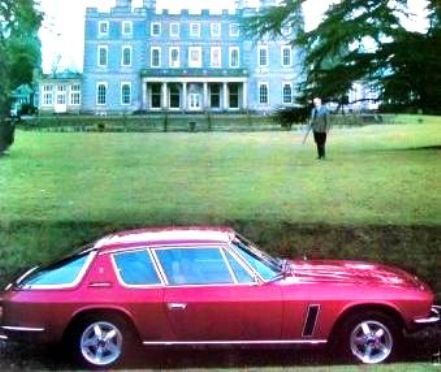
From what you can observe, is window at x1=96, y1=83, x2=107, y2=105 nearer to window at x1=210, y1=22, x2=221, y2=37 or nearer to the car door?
window at x1=210, y1=22, x2=221, y2=37

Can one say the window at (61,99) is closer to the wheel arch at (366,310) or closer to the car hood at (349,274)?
the car hood at (349,274)

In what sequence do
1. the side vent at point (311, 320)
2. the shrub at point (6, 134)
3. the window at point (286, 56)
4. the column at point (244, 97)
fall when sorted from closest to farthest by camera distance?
the side vent at point (311, 320) → the shrub at point (6, 134) → the column at point (244, 97) → the window at point (286, 56)

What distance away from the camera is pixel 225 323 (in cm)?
633

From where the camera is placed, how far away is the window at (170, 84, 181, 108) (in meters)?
12.3

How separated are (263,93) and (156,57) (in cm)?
185

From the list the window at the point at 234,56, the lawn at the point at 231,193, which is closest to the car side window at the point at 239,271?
the lawn at the point at 231,193

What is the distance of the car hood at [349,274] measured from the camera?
21.3 feet

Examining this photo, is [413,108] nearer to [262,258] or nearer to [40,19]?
[40,19]

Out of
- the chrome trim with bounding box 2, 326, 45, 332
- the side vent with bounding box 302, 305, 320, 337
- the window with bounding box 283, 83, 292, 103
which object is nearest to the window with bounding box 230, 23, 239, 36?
the window with bounding box 283, 83, 292, 103

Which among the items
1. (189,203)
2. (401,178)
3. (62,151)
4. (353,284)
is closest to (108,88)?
(62,151)

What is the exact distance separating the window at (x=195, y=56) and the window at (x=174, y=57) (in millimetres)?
183

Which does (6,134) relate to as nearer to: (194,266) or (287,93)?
(287,93)

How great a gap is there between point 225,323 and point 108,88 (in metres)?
5.44

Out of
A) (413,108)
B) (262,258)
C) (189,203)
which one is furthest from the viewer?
(413,108)
